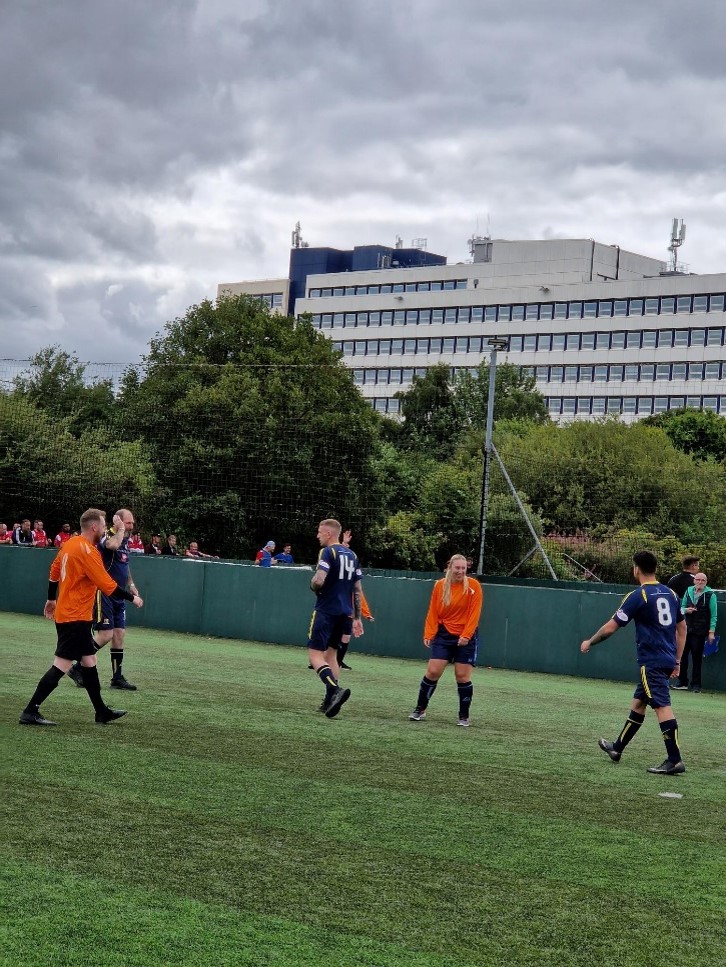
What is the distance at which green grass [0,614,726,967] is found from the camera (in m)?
5.54

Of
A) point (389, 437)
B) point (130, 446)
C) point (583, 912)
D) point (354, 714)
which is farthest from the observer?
point (389, 437)

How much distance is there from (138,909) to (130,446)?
1468 inches

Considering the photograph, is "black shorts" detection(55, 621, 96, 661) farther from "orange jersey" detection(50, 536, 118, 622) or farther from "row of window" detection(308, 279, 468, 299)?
"row of window" detection(308, 279, 468, 299)

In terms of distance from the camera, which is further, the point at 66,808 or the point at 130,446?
the point at 130,446

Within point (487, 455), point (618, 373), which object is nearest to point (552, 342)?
point (618, 373)

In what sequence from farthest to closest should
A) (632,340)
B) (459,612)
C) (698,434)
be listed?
(632,340), (698,434), (459,612)

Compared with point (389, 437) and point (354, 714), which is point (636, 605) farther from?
point (389, 437)

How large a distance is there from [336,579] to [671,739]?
382 cm

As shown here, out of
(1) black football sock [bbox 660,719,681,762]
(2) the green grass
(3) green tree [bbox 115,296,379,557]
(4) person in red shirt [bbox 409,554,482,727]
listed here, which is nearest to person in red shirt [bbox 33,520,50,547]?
(3) green tree [bbox 115,296,379,557]

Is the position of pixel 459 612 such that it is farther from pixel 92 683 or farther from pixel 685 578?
pixel 685 578

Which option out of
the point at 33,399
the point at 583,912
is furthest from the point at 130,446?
the point at 583,912

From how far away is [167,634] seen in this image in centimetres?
2470

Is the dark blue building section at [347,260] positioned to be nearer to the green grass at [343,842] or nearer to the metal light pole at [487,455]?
the metal light pole at [487,455]

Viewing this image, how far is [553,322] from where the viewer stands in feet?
330
